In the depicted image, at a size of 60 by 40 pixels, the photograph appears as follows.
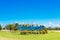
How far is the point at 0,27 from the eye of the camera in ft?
312

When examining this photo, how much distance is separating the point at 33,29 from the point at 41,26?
348cm

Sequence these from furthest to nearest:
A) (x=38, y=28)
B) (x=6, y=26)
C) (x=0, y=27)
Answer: (x=6, y=26) → (x=0, y=27) → (x=38, y=28)

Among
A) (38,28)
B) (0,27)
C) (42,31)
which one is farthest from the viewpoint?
(0,27)

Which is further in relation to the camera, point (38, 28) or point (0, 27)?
point (0, 27)

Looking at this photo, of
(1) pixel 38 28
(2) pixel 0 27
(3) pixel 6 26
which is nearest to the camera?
(1) pixel 38 28

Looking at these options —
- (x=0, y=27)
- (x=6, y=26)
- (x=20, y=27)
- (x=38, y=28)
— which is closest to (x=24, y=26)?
(x=20, y=27)

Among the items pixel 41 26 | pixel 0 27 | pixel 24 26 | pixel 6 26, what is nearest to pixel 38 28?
pixel 41 26

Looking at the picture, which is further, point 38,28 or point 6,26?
point 6,26

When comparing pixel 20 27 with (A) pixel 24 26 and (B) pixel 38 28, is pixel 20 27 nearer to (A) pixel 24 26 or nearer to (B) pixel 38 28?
(A) pixel 24 26

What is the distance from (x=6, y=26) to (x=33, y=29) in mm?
53386

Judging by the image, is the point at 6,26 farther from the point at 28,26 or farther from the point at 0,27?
the point at 28,26

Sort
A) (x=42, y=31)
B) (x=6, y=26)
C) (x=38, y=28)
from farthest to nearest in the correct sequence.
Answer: (x=6, y=26), (x=38, y=28), (x=42, y=31)

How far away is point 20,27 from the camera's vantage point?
2515 inches

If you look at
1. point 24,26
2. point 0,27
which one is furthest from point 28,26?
point 0,27
